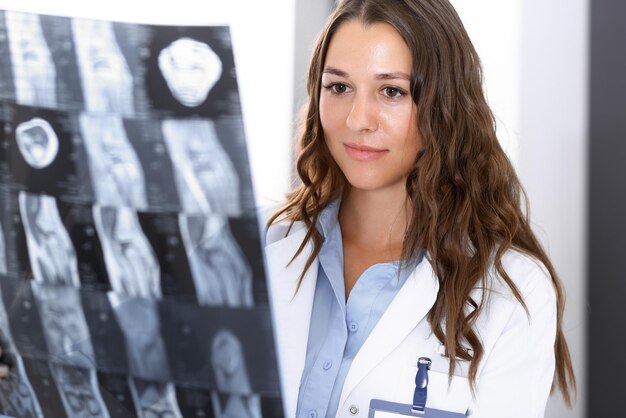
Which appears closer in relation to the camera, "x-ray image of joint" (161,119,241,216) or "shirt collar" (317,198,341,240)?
"x-ray image of joint" (161,119,241,216)

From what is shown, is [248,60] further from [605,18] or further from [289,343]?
[289,343]

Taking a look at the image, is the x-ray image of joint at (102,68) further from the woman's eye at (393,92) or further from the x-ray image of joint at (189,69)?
the woman's eye at (393,92)

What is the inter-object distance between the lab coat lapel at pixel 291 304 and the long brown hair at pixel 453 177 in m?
0.02

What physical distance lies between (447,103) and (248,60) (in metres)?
1.21

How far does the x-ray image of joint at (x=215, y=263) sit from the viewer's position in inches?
24.0

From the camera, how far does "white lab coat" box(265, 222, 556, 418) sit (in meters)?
1.11

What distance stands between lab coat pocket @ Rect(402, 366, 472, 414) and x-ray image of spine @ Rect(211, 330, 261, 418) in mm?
546

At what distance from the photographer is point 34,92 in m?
0.65

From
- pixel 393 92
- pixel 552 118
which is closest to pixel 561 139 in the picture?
pixel 552 118

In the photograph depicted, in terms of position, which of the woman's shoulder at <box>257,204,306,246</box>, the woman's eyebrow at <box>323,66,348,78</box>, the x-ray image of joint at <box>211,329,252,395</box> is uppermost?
the woman's eyebrow at <box>323,66,348,78</box>

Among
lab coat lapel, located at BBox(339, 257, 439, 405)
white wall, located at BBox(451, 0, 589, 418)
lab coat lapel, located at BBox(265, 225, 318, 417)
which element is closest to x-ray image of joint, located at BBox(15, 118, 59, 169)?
lab coat lapel, located at BBox(265, 225, 318, 417)

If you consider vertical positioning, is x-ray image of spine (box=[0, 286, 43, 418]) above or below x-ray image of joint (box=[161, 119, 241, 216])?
below

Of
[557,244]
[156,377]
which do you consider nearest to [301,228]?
[156,377]

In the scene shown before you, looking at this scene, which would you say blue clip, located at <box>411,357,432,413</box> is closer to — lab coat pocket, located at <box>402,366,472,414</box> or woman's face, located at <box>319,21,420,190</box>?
lab coat pocket, located at <box>402,366,472,414</box>
